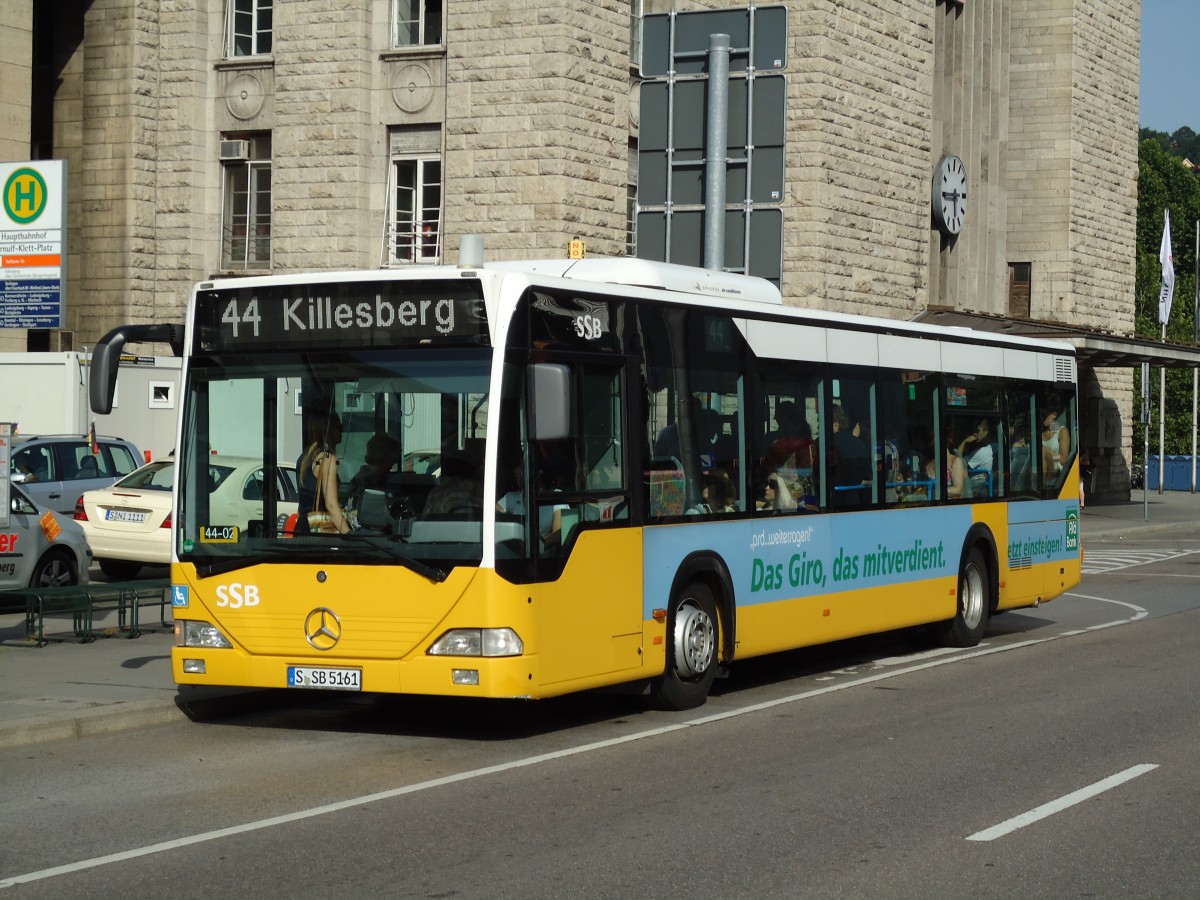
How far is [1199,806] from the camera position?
8.70 m

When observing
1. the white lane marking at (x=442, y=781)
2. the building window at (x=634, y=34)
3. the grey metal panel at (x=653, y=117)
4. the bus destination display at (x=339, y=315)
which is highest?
the building window at (x=634, y=34)

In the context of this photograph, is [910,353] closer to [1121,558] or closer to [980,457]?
[980,457]

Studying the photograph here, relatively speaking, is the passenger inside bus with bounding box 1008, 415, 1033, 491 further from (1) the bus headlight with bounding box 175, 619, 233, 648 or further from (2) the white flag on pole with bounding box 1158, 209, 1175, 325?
(2) the white flag on pole with bounding box 1158, 209, 1175, 325

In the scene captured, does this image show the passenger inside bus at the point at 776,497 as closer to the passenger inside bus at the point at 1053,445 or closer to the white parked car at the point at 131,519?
the passenger inside bus at the point at 1053,445

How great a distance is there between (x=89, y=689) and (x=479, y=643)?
11.1ft

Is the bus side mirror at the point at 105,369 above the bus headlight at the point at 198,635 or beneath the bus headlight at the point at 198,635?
above

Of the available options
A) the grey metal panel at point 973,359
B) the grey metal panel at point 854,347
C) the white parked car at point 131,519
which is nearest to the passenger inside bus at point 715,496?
the grey metal panel at point 854,347

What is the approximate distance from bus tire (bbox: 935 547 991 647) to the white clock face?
67.1 feet

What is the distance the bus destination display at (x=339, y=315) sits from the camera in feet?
34.6

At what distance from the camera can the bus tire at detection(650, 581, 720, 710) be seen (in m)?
12.0

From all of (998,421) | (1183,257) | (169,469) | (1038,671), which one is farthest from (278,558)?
(1183,257)

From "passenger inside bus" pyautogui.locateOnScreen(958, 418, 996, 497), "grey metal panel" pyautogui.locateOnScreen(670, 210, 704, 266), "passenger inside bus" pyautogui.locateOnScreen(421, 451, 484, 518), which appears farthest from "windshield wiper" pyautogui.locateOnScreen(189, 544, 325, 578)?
"grey metal panel" pyautogui.locateOnScreen(670, 210, 704, 266)

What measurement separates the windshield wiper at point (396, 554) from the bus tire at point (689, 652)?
2.11 meters

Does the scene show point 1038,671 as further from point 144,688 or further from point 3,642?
point 3,642
